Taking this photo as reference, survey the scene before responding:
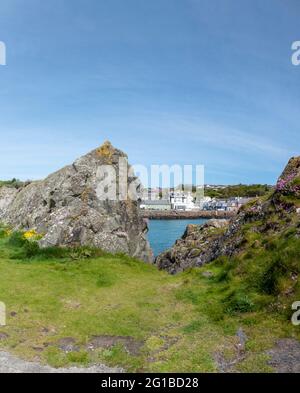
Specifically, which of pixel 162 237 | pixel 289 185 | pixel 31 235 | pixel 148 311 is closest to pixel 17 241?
pixel 31 235

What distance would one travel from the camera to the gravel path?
10.6 m

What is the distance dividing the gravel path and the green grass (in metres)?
0.33

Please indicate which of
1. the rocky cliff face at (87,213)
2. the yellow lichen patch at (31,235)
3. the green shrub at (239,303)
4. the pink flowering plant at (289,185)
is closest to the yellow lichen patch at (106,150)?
the rocky cliff face at (87,213)

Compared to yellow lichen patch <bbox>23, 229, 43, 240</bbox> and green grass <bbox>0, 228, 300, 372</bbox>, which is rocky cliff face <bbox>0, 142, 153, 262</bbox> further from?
green grass <bbox>0, 228, 300, 372</bbox>

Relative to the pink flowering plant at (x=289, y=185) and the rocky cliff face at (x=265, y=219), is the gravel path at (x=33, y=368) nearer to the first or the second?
the rocky cliff face at (x=265, y=219)

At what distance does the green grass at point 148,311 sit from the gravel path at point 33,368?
330 millimetres

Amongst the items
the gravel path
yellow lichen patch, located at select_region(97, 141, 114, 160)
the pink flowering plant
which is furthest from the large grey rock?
the gravel path

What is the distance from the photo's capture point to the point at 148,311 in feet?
51.5

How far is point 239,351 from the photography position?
11555 mm

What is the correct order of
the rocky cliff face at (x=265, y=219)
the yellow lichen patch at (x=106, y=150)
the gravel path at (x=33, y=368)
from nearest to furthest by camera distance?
the gravel path at (x=33, y=368)
the rocky cliff face at (x=265, y=219)
the yellow lichen patch at (x=106, y=150)

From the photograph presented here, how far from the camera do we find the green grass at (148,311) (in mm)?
11617
